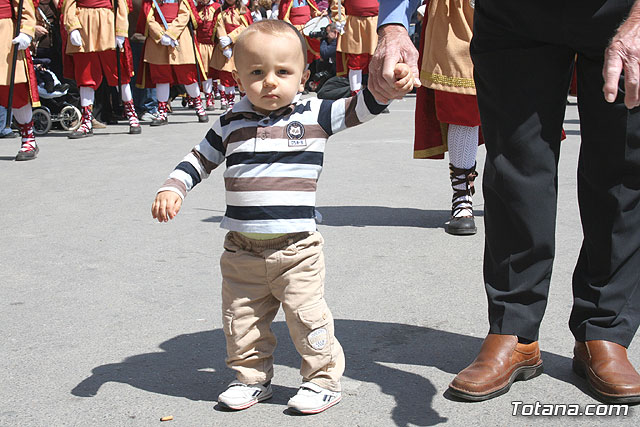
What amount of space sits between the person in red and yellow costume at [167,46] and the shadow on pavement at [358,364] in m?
8.34

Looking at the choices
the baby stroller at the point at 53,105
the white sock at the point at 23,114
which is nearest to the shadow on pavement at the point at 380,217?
the white sock at the point at 23,114

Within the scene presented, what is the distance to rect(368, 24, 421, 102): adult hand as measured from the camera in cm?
246

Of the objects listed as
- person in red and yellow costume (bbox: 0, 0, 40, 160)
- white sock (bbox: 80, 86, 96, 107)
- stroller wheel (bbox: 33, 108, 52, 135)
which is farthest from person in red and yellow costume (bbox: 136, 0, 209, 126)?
person in red and yellow costume (bbox: 0, 0, 40, 160)

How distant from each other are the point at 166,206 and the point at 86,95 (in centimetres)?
804

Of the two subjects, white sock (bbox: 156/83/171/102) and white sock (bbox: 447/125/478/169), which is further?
white sock (bbox: 156/83/171/102)

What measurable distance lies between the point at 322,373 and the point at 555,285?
1650 millimetres

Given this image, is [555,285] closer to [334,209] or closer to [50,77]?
[334,209]

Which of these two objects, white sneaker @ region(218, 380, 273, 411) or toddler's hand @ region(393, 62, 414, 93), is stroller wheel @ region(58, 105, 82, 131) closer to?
white sneaker @ region(218, 380, 273, 411)

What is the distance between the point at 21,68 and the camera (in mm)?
8234

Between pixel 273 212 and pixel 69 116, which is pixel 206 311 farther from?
pixel 69 116

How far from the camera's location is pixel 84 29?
9984mm

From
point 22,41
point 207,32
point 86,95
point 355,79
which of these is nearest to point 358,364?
point 22,41

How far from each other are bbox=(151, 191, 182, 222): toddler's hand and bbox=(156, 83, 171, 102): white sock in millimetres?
9523

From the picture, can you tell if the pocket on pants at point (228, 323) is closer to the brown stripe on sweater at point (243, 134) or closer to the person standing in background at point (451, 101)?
the brown stripe on sweater at point (243, 134)
